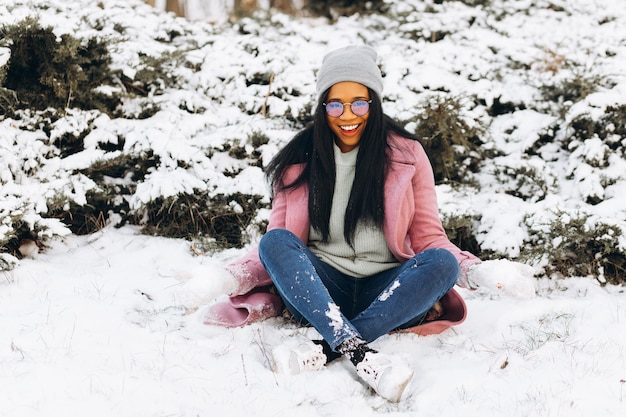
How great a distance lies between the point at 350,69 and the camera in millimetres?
2684

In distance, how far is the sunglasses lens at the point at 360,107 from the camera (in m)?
2.69

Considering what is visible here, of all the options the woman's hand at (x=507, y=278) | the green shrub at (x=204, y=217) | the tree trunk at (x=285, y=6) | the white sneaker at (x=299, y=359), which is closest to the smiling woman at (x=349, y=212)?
the woman's hand at (x=507, y=278)

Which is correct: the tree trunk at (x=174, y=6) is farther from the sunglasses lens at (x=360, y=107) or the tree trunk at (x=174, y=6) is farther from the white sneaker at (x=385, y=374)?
the white sneaker at (x=385, y=374)

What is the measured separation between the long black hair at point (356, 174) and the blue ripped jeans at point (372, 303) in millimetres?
355

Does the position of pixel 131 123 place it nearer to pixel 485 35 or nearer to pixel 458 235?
pixel 458 235

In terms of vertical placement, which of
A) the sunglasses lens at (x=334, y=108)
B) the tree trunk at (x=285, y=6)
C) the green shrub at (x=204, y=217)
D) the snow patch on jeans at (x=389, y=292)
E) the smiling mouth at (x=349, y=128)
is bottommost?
the green shrub at (x=204, y=217)

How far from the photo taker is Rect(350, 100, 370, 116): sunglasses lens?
269cm

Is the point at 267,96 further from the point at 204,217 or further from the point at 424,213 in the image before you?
the point at 424,213

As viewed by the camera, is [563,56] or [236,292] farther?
[563,56]

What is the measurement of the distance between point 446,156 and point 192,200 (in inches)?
76.7

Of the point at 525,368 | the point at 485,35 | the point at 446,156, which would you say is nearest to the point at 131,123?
the point at 446,156

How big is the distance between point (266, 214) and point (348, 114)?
4.40 ft

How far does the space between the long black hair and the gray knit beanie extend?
54mm

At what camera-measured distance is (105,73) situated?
4250 millimetres
